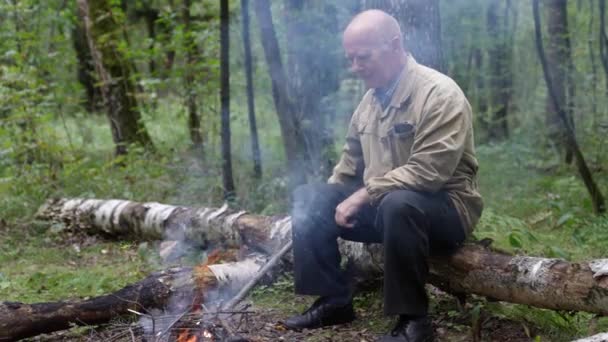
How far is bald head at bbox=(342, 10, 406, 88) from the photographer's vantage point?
3469 millimetres

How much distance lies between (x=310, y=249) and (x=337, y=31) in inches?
137

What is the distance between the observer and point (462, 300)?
375 cm

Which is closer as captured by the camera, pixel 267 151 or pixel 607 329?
pixel 607 329

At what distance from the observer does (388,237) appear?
322 centimetres

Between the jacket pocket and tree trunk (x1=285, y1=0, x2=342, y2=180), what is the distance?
127 inches

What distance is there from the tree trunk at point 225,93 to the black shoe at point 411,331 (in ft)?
13.9

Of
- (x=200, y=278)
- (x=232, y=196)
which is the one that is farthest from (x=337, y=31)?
(x=200, y=278)

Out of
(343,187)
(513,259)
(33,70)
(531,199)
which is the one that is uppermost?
(33,70)

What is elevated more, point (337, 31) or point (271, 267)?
point (337, 31)

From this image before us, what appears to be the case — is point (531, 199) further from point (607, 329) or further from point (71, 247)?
point (71, 247)

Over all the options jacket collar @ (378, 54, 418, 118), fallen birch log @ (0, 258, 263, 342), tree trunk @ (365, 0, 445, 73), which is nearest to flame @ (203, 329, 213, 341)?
fallen birch log @ (0, 258, 263, 342)

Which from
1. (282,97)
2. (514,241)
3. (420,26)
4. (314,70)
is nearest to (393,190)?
(514,241)

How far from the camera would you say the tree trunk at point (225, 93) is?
23.7ft

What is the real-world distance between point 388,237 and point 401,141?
586 millimetres
